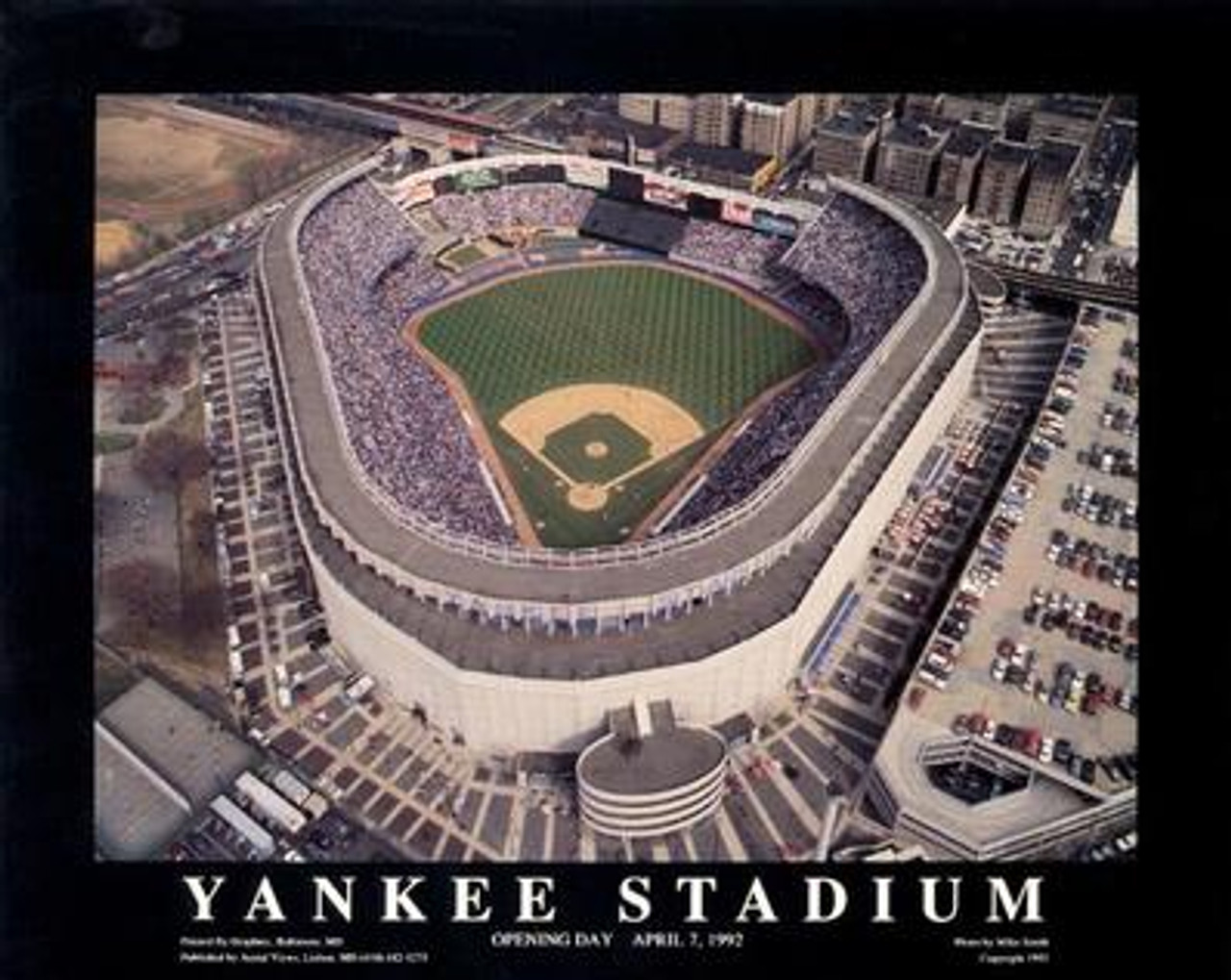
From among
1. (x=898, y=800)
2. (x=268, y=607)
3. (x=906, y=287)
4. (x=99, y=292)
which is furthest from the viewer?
(x=906, y=287)

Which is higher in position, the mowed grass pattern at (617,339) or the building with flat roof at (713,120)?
the building with flat roof at (713,120)

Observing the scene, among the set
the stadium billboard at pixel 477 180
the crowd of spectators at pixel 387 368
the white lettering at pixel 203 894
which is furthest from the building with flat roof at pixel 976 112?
the white lettering at pixel 203 894

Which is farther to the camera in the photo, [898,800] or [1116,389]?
[1116,389]

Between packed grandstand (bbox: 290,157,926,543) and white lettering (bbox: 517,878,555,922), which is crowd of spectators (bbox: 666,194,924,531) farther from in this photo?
white lettering (bbox: 517,878,555,922)

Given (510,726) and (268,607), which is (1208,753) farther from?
(268,607)

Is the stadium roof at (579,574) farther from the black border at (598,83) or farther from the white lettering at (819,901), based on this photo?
the white lettering at (819,901)

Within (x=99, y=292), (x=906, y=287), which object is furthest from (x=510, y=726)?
(x=906, y=287)
